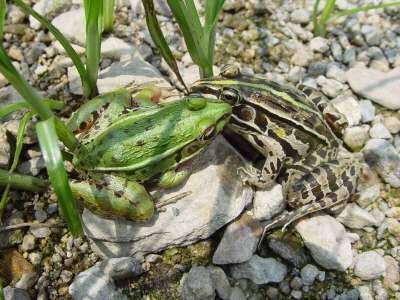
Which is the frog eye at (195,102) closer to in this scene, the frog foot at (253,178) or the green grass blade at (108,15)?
the frog foot at (253,178)

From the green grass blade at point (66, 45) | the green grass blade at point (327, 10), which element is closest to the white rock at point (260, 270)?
the green grass blade at point (66, 45)

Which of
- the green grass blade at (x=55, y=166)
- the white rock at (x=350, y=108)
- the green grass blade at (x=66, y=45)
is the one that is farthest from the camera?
the white rock at (x=350, y=108)

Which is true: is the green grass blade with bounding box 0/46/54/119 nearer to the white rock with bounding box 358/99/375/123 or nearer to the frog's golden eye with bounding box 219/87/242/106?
the frog's golden eye with bounding box 219/87/242/106

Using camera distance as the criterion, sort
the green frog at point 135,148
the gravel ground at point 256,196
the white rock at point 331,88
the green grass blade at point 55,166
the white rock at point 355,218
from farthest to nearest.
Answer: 1. the white rock at point 331,88
2. the white rock at point 355,218
3. the gravel ground at point 256,196
4. the green frog at point 135,148
5. the green grass blade at point 55,166

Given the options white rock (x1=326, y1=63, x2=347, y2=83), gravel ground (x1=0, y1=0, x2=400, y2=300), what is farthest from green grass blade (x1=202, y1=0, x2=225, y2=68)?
white rock (x1=326, y1=63, x2=347, y2=83)

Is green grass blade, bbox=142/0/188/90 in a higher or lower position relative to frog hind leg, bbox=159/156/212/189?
higher

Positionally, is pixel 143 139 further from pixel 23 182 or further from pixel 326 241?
pixel 326 241
